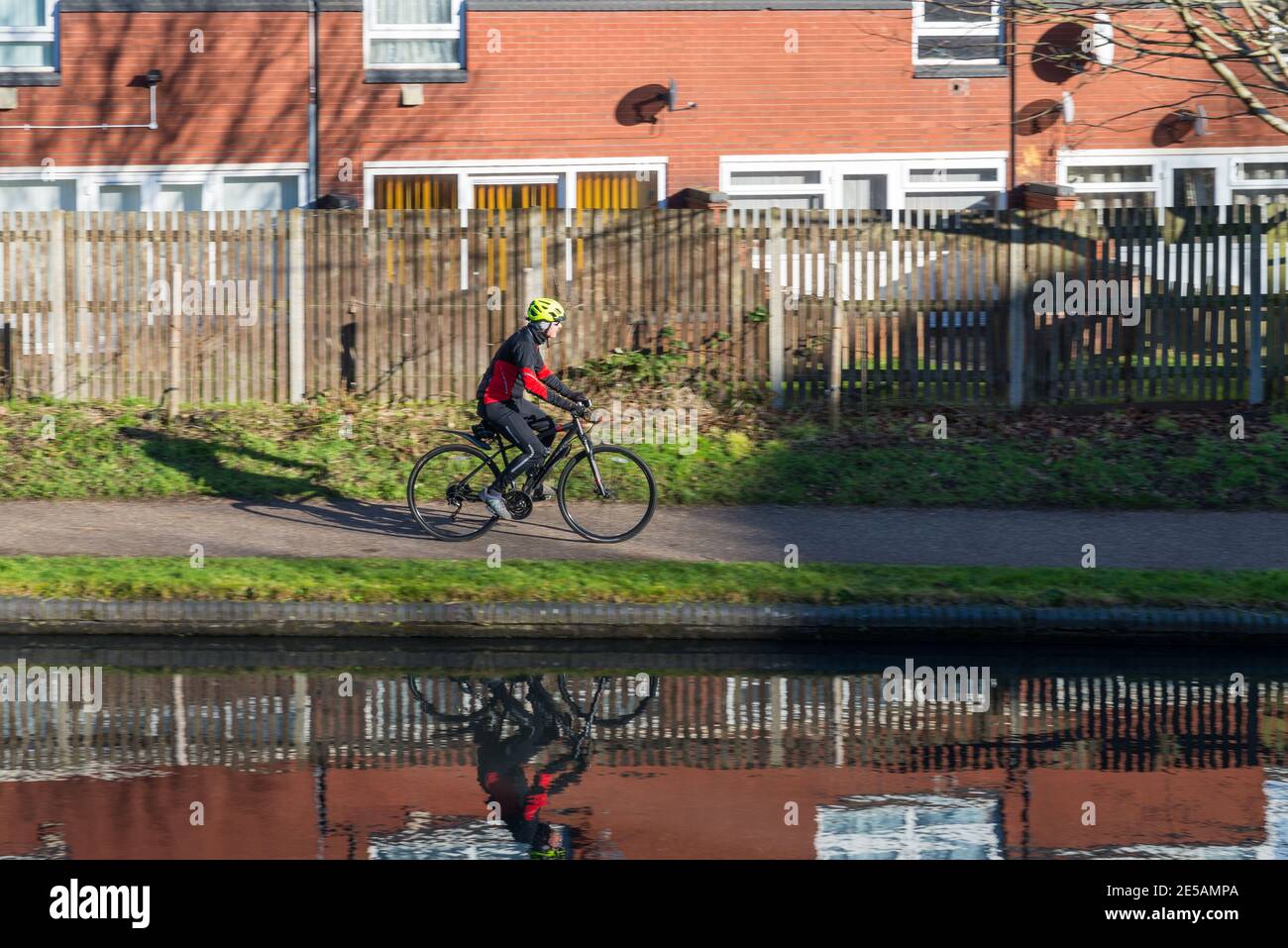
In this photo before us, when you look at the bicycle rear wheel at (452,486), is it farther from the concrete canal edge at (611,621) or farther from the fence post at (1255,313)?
the fence post at (1255,313)

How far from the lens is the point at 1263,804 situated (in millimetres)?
6703

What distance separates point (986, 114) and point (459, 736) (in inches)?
633

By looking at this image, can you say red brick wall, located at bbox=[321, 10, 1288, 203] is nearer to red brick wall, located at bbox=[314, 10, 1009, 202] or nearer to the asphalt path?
red brick wall, located at bbox=[314, 10, 1009, 202]

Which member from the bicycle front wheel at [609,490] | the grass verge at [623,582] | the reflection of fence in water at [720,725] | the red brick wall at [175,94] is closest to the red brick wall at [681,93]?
the red brick wall at [175,94]

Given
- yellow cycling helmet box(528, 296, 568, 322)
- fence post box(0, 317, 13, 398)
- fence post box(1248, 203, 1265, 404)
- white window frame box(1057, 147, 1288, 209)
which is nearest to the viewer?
yellow cycling helmet box(528, 296, 568, 322)

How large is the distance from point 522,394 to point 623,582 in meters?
2.35

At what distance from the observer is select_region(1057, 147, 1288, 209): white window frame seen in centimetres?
2183

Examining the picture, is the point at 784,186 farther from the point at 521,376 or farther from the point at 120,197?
the point at 521,376

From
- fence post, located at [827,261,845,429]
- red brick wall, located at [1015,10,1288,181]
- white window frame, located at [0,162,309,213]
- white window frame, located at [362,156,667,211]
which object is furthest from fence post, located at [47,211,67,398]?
red brick wall, located at [1015,10,1288,181]

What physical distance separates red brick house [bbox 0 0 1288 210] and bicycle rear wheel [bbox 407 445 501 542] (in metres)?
9.31

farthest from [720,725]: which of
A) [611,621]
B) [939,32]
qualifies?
[939,32]

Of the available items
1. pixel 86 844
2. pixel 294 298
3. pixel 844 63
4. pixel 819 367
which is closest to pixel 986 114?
pixel 844 63

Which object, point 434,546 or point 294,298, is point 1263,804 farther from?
point 294,298

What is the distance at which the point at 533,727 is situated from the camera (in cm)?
801
